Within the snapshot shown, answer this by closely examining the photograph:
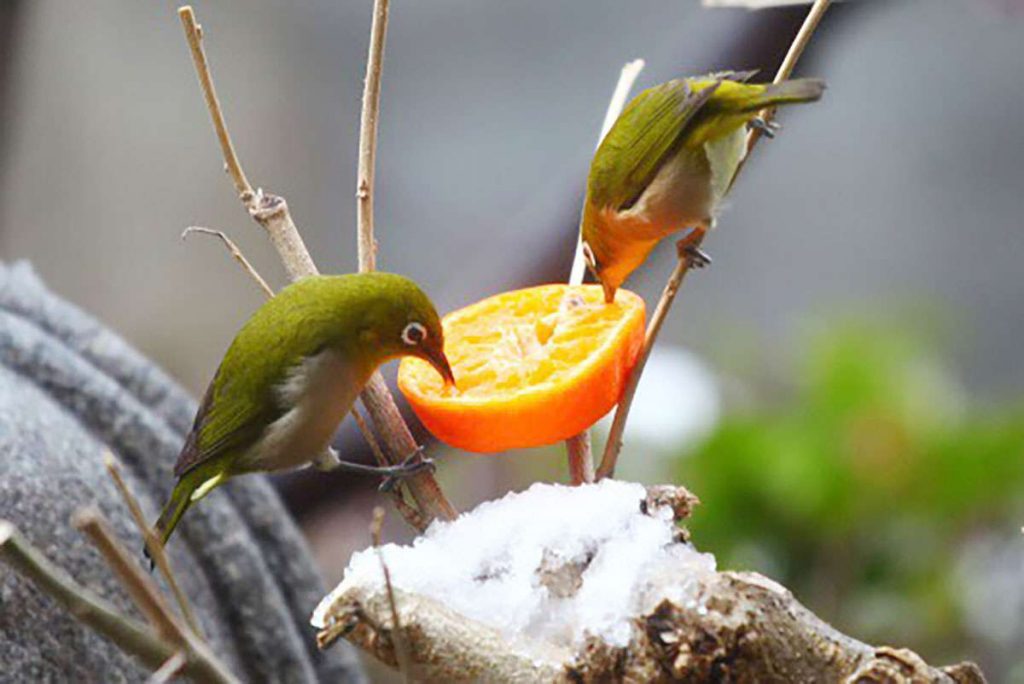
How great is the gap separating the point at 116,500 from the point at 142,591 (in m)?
0.56

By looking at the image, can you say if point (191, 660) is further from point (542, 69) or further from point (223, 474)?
point (542, 69)

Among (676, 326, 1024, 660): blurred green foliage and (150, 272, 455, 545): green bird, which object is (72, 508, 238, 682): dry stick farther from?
(676, 326, 1024, 660): blurred green foliage

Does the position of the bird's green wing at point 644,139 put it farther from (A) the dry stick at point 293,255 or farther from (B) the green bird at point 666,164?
(A) the dry stick at point 293,255

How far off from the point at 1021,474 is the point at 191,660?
145 centimetres

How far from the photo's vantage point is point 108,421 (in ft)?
3.07

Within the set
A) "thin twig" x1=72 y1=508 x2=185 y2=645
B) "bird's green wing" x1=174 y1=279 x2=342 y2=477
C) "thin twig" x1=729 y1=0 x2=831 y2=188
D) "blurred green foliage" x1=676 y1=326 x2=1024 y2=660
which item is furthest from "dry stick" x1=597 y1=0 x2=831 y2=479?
"blurred green foliage" x1=676 y1=326 x2=1024 y2=660

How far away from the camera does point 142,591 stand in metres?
0.31

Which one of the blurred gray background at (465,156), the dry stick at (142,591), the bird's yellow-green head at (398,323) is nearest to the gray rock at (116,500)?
the bird's yellow-green head at (398,323)

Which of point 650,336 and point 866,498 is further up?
point 650,336

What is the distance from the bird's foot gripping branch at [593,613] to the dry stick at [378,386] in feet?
0.13

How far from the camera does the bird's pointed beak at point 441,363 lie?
50 cm

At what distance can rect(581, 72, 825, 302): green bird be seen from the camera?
1.74 feet

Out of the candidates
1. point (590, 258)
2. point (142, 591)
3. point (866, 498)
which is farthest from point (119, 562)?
point (866, 498)

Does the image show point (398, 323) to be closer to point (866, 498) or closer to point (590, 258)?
point (590, 258)
